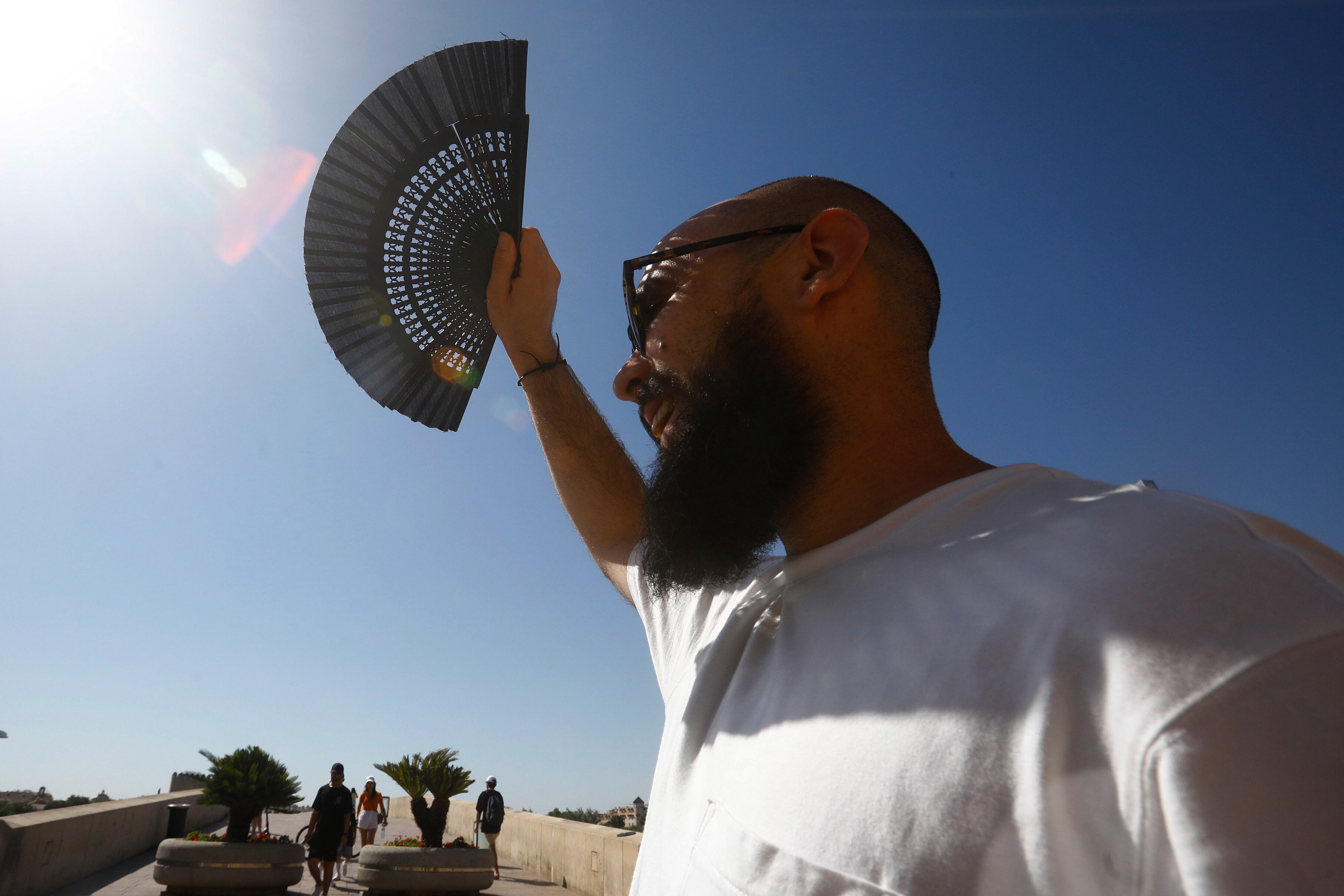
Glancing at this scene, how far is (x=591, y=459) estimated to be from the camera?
90.4 inches

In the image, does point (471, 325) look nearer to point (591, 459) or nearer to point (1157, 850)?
point (591, 459)

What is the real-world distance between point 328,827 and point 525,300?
39.6ft

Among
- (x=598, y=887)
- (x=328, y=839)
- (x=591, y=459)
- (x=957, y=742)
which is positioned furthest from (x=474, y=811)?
(x=957, y=742)

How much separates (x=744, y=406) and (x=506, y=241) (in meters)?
1.04

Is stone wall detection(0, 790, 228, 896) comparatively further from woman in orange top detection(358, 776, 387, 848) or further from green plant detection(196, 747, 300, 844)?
woman in orange top detection(358, 776, 387, 848)

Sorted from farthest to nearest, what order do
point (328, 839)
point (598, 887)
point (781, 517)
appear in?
point (328, 839), point (598, 887), point (781, 517)

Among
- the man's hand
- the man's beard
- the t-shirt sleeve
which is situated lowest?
the t-shirt sleeve

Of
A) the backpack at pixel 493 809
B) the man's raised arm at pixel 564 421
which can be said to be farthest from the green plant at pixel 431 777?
the man's raised arm at pixel 564 421

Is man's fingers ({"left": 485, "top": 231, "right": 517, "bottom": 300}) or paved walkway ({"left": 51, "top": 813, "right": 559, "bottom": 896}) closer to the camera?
man's fingers ({"left": 485, "top": 231, "right": 517, "bottom": 300})

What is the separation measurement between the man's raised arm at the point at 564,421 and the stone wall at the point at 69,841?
10573mm

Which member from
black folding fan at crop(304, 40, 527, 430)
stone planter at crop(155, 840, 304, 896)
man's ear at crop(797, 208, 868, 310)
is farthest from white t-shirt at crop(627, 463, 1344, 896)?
stone planter at crop(155, 840, 304, 896)

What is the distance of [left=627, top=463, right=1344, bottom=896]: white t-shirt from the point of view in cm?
56

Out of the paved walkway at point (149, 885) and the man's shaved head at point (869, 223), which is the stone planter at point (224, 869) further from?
the man's shaved head at point (869, 223)

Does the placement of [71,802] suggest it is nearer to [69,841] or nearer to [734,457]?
[69,841]
